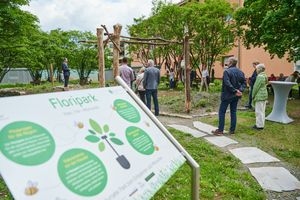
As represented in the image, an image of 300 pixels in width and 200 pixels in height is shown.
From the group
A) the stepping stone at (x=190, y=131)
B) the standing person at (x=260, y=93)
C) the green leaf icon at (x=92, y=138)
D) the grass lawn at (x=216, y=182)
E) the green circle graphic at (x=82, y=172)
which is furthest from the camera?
the standing person at (x=260, y=93)

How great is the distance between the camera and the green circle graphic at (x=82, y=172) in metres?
0.95

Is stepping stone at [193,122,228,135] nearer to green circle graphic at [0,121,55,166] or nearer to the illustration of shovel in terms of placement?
the illustration of shovel

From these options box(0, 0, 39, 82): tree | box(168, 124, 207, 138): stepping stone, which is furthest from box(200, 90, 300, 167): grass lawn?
box(0, 0, 39, 82): tree

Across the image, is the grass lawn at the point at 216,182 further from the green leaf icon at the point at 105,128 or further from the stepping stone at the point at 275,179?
the green leaf icon at the point at 105,128

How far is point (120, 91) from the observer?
1.74 m

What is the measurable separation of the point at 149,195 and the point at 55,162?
0.56 m

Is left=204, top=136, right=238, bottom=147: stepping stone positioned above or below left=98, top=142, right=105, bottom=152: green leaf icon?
below

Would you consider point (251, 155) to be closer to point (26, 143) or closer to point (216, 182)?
point (216, 182)

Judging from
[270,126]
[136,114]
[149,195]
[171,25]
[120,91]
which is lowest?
[270,126]

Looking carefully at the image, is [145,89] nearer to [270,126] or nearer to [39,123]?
[270,126]

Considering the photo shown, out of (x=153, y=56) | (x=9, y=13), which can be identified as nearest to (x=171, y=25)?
(x=153, y=56)

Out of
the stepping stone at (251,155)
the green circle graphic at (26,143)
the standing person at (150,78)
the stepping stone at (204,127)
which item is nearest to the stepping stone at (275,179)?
the stepping stone at (251,155)

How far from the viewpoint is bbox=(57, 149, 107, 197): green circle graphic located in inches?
37.4

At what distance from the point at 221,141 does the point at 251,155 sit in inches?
33.4
